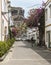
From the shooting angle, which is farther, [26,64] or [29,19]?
[29,19]

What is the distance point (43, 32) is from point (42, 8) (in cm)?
428

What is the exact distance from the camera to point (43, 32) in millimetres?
44719

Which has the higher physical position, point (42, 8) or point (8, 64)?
point (42, 8)

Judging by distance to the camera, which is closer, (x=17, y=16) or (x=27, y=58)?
(x=27, y=58)

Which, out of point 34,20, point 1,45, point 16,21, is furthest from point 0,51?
point 16,21

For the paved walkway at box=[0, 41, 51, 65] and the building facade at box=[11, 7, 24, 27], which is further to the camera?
the building facade at box=[11, 7, 24, 27]

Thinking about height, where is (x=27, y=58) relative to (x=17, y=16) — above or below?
below

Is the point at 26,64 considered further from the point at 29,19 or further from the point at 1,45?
the point at 29,19

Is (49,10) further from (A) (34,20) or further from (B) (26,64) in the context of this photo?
(B) (26,64)

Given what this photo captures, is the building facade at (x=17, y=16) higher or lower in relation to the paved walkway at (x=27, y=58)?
higher

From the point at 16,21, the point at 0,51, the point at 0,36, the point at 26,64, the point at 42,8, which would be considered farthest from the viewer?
the point at 16,21

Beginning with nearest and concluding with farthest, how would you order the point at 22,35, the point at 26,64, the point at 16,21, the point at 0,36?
the point at 26,64, the point at 0,36, the point at 22,35, the point at 16,21

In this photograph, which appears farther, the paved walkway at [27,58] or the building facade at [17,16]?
the building facade at [17,16]

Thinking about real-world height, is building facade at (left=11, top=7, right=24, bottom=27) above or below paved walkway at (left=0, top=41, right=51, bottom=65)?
above
